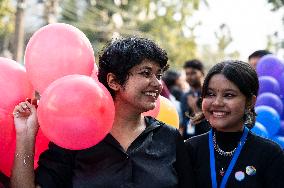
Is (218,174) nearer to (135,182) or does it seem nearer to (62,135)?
(135,182)

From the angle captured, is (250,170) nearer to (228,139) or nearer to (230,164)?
(230,164)

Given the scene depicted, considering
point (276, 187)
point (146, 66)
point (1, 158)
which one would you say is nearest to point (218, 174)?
point (276, 187)

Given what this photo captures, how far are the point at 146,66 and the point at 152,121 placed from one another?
A: 0.32m

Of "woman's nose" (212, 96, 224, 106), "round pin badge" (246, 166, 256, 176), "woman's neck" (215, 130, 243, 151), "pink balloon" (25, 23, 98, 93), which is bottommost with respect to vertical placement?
"round pin badge" (246, 166, 256, 176)

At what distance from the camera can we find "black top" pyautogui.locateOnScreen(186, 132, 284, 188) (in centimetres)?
264

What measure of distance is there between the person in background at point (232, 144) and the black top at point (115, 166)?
0.27 m

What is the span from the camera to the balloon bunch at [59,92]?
7.20 feet

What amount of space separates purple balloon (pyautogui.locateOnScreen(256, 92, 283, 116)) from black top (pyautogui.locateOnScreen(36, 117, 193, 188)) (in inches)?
122

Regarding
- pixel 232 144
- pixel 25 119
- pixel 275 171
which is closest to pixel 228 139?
pixel 232 144

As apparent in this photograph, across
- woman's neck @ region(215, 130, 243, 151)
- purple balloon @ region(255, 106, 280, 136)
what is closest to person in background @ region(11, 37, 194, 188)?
woman's neck @ region(215, 130, 243, 151)

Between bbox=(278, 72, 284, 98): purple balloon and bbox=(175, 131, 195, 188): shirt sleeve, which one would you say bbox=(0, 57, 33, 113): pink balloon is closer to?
bbox=(175, 131, 195, 188): shirt sleeve

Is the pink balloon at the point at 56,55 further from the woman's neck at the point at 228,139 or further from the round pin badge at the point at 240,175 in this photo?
the round pin badge at the point at 240,175

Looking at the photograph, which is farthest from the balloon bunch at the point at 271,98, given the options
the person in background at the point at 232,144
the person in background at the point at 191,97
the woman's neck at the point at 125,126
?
the woman's neck at the point at 125,126

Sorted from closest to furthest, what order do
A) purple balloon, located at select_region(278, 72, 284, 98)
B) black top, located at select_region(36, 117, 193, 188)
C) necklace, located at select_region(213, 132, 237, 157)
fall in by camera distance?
black top, located at select_region(36, 117, 193, 188) < necklace, located at select_region(213, 132, 237, 157) < purple balloon, located at select_region(278, 72, 284, 98)
